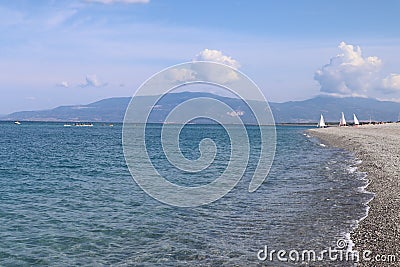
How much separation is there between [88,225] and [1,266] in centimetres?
478

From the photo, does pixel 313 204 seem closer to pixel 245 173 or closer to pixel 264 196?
pixel 264 196

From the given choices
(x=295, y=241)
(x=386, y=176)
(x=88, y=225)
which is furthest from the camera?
(x=386, y=176)

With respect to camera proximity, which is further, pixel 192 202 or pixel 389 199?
pixel 192 202

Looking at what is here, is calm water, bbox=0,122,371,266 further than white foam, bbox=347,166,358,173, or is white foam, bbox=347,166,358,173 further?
white foam, bbox=347,166,358,173

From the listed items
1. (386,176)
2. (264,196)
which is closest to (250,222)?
(264,196)

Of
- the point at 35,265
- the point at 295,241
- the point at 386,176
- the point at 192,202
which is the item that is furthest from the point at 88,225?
the point at 386,176

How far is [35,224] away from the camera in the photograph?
1734cm

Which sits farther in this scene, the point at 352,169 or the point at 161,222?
the point at 352,169

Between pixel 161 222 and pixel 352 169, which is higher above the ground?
pixel 352 169

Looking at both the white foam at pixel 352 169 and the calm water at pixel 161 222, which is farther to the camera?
the white foam at pixel 352 169

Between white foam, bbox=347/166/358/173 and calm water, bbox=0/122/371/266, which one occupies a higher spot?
white foam, bbox=347/166/358/173

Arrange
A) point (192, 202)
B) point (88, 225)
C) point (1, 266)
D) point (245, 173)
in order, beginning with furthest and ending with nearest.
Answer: point (245, 173) → point (192, 202) → point (88, 225) → point (1, 266)

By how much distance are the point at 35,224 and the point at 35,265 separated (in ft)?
16.2

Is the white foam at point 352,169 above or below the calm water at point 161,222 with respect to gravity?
above
